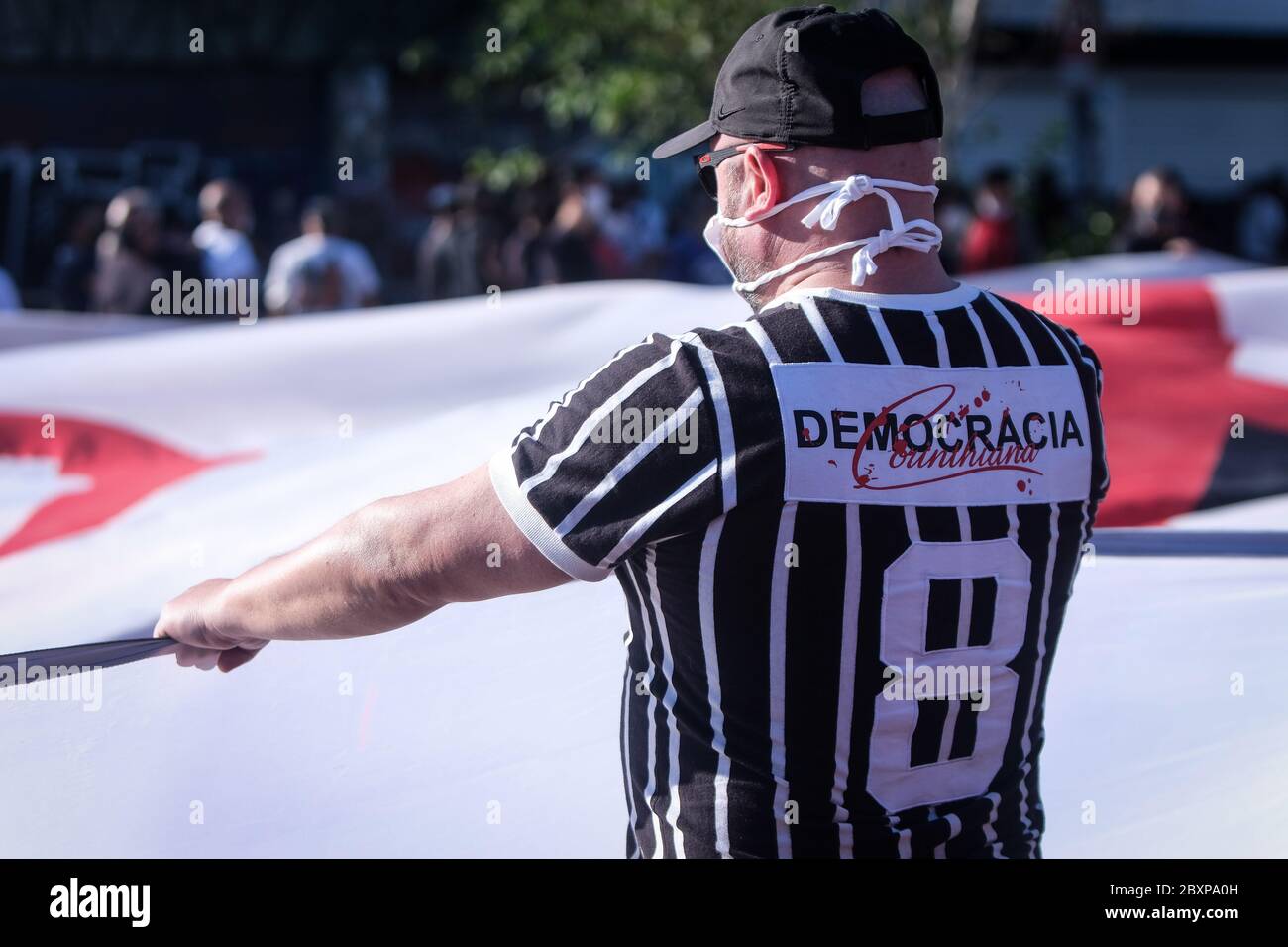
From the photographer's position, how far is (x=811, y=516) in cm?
141

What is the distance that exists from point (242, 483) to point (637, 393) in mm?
2248

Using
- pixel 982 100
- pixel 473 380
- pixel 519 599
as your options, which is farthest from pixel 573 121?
pixel 519 599

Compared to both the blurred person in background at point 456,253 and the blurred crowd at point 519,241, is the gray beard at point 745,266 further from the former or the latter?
the blurred person in background at point 456,253

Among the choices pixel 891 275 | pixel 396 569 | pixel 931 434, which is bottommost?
pixel 396 569

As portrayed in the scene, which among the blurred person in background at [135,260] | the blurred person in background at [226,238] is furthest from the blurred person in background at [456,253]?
the blurred person in background at [135,260]

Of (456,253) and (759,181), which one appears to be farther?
(456,253)

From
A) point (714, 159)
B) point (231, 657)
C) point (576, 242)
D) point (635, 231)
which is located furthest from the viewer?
point (635, 231)

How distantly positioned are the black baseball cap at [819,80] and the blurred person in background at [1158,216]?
21.1 feet

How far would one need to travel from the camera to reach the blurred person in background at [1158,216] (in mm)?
7754

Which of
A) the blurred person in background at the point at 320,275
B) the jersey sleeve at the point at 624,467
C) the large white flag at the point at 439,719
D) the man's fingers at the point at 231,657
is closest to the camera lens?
the jersey sleeve at the point at 624,467

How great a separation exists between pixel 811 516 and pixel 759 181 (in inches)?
14.9

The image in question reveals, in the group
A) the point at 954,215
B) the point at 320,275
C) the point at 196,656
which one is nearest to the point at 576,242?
the point at 320,275

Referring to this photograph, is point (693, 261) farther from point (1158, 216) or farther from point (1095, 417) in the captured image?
point (1095, 417)

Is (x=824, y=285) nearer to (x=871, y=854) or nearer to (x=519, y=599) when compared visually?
(x=871, y=854)
